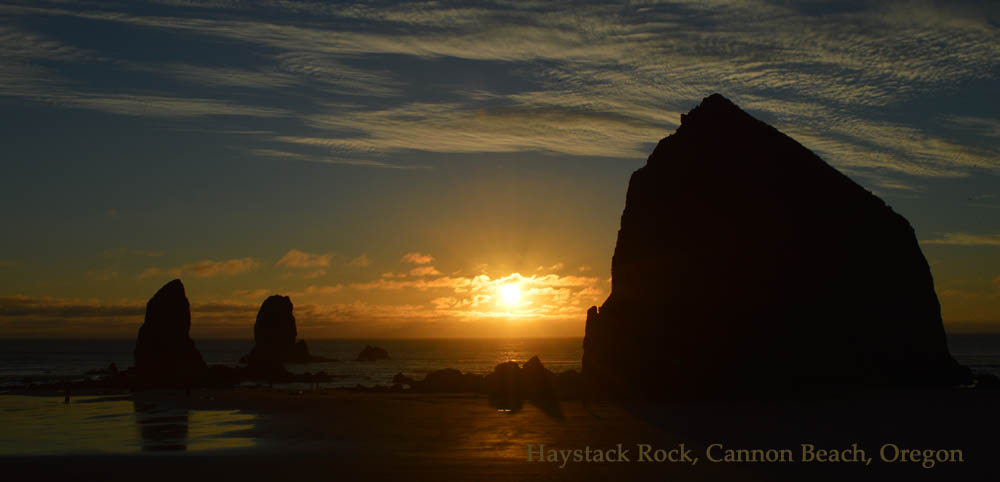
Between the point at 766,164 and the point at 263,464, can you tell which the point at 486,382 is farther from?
the point at 263,464

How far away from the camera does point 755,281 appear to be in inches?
2056

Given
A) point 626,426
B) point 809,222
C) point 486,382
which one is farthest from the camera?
point 486,382

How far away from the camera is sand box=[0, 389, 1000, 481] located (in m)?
22.5

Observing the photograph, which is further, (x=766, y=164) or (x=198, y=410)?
(x=766, y=164)

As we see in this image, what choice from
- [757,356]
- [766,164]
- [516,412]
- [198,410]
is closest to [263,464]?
[516,412]

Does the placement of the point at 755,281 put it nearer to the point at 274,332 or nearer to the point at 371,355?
the point at 274,332

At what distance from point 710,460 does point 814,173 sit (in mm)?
38544

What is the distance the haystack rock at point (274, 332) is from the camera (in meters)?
139

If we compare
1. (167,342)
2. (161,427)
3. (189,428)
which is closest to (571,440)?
(189,428)

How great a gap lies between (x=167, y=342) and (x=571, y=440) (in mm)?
69176

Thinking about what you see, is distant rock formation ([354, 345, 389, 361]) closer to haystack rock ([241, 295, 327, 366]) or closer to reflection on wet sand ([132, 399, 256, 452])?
haystack rock ([241, 295, 327, 366])

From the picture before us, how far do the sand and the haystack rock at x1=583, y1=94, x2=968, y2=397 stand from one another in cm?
560

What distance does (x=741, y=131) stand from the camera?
56.6m

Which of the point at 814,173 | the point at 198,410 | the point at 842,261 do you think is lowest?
the point at 198,410
